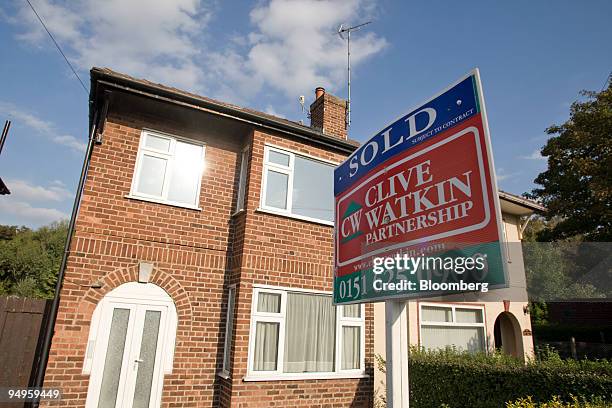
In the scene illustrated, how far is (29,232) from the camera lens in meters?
33.8

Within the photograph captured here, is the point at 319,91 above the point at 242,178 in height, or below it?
above

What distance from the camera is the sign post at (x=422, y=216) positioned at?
2398mm

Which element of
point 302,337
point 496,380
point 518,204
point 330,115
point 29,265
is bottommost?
point 496,380

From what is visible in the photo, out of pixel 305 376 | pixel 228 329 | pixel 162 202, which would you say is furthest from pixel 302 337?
pixel 162 202

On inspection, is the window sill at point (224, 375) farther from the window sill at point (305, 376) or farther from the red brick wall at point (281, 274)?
the window sill at point (305, 376)

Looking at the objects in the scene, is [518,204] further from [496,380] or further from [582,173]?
[496,380]

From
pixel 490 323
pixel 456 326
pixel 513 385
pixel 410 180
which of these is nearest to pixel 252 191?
pixel 410 180

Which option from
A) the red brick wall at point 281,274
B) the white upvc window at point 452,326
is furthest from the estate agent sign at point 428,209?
the white upvc window at point 452,326

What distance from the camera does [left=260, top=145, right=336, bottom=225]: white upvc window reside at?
27.2 feet

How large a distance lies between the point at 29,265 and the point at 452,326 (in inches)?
1067

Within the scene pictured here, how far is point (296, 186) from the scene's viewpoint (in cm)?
863

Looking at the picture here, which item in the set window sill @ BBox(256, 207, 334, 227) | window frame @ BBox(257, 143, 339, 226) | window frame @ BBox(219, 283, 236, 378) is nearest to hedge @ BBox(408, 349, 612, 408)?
window sill @ BBox(256, 207, 334, 227)

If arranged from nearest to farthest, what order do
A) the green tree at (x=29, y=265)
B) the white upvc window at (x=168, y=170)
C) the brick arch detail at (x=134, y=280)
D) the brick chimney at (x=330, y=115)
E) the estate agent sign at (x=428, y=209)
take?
the estate agent sign at (x=428, y=209), the brick arch detail at (x=134, y=280), the white upvc window at (x=168, y=170), the brick chimney at (x=330, y=115), the green tree at (x=29, y=265)

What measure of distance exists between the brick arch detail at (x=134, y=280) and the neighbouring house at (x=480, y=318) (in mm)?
4269
